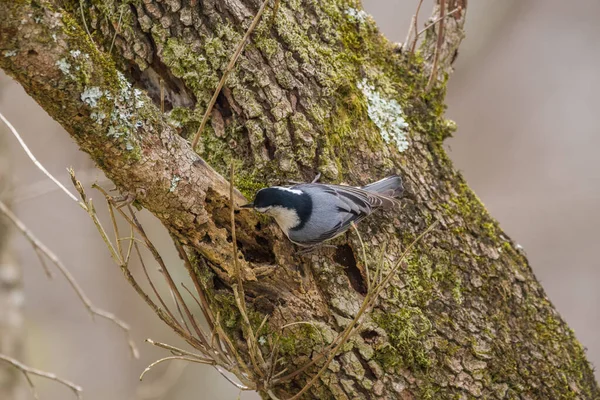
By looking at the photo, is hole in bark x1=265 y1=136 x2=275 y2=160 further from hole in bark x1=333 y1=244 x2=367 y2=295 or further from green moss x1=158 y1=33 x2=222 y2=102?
hole in bark x1=333 y1=244 x2=367 y2=295

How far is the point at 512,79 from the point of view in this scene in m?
6.43

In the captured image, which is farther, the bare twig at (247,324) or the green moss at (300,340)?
the green moss at (300,340)

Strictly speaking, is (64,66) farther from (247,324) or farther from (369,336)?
(369,336)

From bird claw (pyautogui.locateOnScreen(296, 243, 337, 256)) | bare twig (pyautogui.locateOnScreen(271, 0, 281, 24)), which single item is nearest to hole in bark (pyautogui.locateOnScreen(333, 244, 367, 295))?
bird claw (pyautogui.locateOnScreen(296, 243, 337, 256))

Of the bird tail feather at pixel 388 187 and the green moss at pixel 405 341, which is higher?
the bird tail feather at pixel 388 187

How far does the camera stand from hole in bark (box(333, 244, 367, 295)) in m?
1.92

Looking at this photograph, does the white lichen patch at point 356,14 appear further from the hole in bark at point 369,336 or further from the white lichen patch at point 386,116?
the hole in bark at point 369,336

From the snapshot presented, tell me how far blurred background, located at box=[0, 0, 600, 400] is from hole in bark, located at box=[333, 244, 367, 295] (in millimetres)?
3267

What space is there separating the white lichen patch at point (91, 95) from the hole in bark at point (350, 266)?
3.01 feet

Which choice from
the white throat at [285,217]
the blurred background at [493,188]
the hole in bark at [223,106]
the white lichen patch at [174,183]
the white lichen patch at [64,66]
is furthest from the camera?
the blurred background at [493,188]

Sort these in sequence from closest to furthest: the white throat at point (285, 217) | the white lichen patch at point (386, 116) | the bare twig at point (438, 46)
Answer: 1. the white throat at point (285, 217)
2. the white lichen patch at point (386, 116)
3. the bare twig at point (438, 46)

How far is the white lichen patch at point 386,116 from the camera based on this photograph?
209 centimetres

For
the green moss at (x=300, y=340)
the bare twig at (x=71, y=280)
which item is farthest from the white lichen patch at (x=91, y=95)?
the green moss at (x=300, y=340)

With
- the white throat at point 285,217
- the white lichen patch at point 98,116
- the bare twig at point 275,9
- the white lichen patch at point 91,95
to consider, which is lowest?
the white lichen patch at point 98,116
